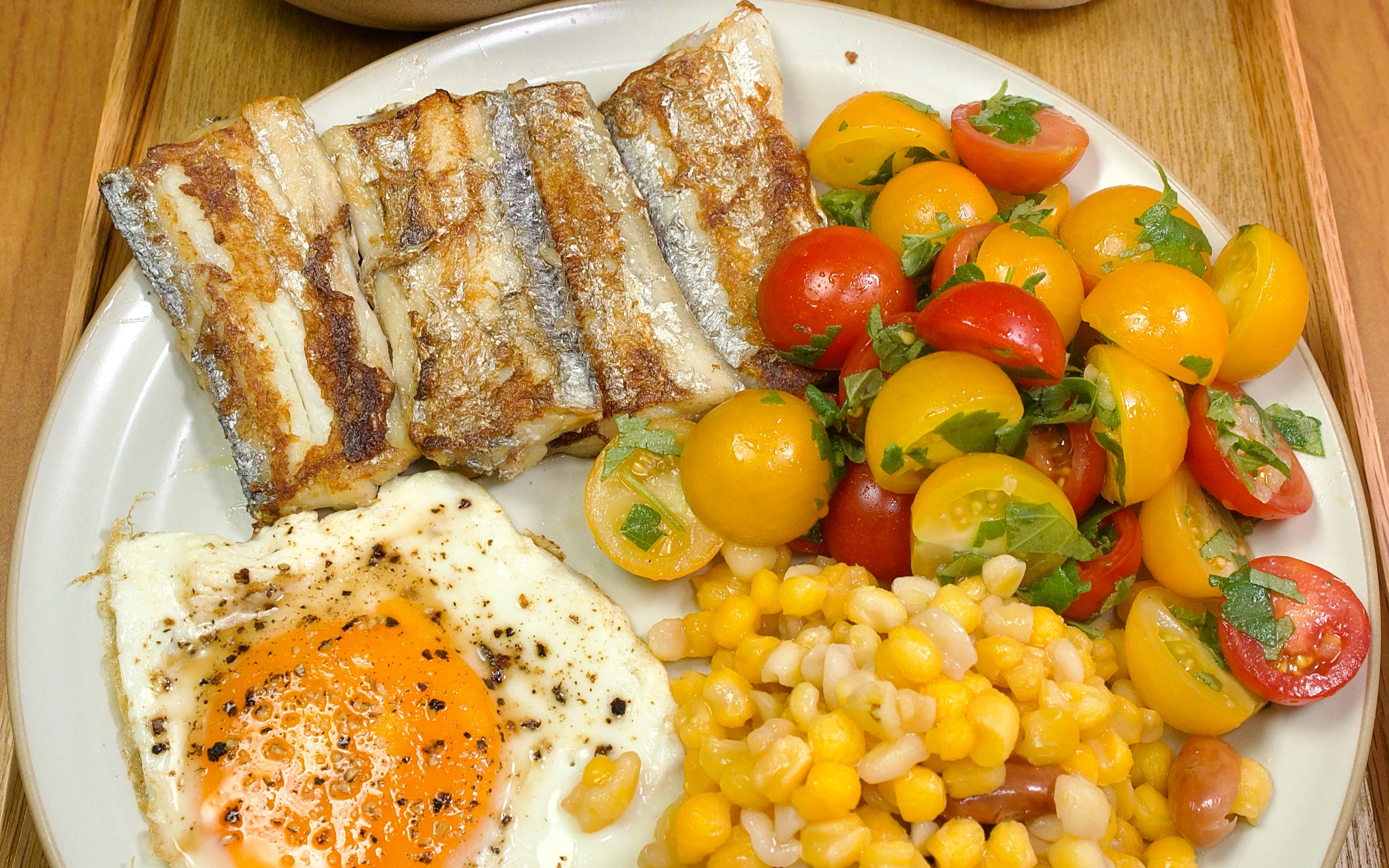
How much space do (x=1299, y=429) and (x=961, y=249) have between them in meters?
1.13

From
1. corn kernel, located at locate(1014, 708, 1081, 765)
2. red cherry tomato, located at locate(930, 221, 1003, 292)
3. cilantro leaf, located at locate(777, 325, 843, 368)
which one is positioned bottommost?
corn kernel, located at locate(1014, 708, 1081, 765)

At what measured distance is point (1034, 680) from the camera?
1945mm

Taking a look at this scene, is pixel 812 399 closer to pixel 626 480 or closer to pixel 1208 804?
pixel 626 480

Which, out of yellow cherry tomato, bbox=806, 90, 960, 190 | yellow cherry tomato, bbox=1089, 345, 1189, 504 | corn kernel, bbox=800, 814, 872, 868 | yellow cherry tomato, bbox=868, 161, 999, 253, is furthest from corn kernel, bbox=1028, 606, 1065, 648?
yellow cherry tomato, bbox=806, 90, 960, 190

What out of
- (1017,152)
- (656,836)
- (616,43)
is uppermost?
(616,43)

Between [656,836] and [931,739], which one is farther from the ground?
[931,739]

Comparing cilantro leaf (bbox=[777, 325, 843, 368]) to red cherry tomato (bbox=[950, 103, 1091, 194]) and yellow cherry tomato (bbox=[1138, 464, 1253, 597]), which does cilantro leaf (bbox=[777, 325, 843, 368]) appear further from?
yellow cherry tomato (bbox=[1138, 464, 1253, 597])

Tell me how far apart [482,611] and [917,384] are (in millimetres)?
1273

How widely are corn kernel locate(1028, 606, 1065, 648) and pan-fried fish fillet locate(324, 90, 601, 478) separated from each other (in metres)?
1.24

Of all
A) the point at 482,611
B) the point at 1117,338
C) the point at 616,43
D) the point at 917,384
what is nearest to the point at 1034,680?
the point at 917,384

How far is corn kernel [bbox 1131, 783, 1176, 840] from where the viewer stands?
2.11 metres

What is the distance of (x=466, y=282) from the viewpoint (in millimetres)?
2500

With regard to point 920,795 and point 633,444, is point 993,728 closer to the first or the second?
point 920,795

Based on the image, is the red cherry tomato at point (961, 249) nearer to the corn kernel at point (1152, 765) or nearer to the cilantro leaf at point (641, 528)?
the cilantro leaf at point (641, 528)
